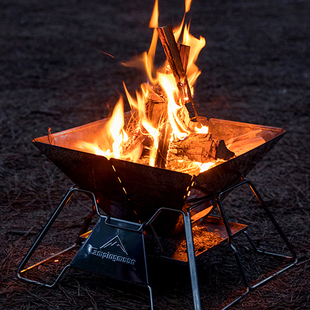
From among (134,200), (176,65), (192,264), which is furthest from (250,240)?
(176,65)

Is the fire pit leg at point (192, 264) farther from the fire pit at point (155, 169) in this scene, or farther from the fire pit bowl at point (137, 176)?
the fire pit bowl at point (137, 176)

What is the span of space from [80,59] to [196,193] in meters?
6.28

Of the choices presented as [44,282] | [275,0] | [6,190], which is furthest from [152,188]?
[275,0]

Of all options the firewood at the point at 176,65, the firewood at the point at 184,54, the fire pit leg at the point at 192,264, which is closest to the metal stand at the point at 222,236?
the fire pit leg at the point at 192,264

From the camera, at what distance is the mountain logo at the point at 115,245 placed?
6.47 ft

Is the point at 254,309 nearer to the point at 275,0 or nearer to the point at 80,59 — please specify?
the point at 80,59

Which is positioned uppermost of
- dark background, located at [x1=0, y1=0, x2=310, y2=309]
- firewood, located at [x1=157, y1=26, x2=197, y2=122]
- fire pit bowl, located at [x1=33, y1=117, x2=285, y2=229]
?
firewood, located at [x1=157, y1=26, x2=197, y2=122]

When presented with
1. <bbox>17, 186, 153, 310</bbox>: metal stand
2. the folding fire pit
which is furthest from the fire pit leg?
<bbox>17, 186, 153, 310</bbox>: metal stand

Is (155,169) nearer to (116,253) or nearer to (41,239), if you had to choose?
(116,253)

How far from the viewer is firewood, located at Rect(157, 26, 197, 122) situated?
6.82 ft

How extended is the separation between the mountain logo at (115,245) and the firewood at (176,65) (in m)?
0.80

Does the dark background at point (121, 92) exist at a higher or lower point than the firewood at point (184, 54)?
lower

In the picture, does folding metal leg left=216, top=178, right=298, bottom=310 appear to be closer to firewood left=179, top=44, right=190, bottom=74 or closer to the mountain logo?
the mountain logo

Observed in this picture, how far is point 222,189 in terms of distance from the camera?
6.86 feet
